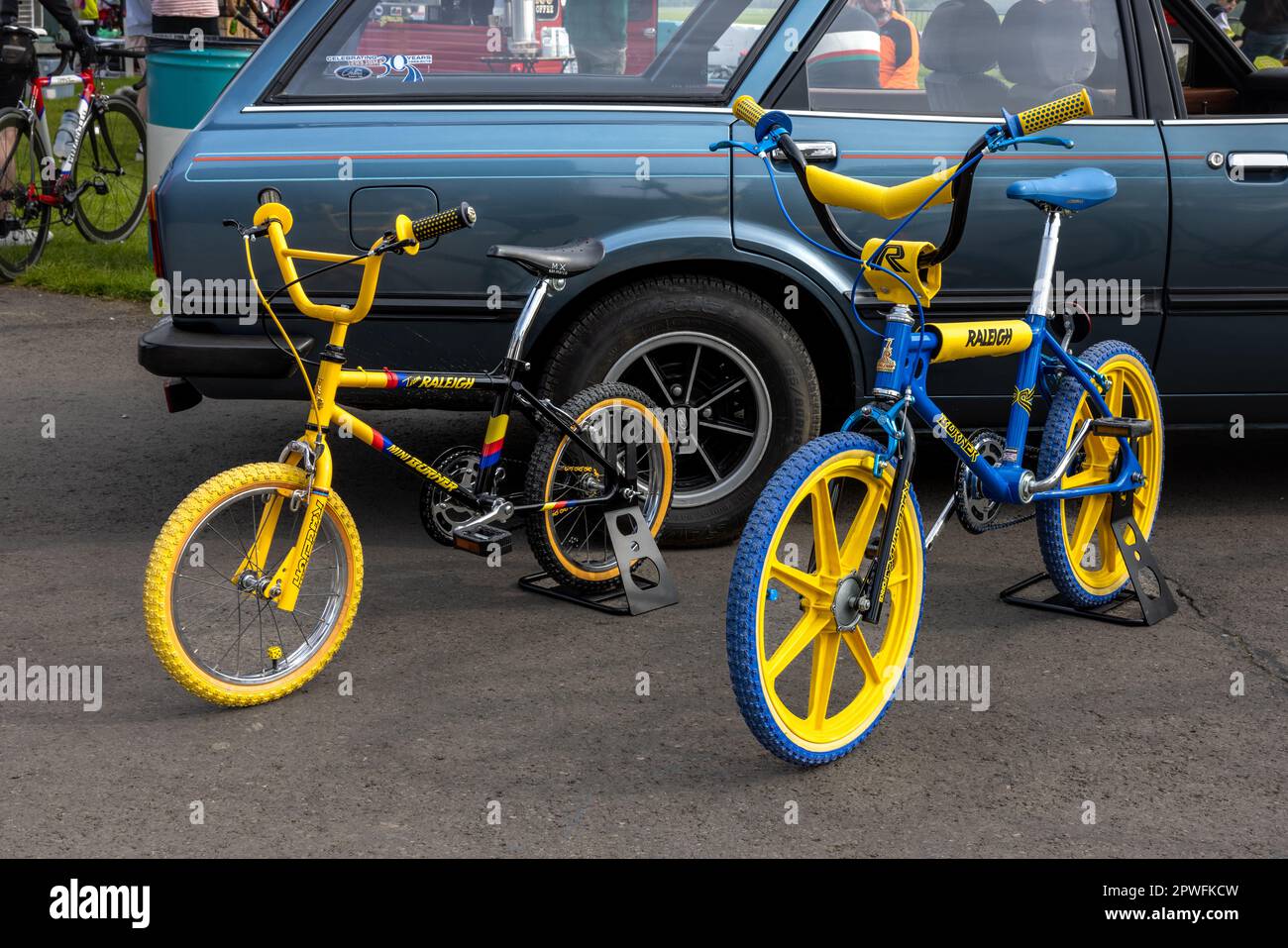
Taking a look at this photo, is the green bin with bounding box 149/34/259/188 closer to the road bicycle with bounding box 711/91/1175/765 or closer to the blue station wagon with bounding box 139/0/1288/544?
the blue station wagon with bounding box 139/0/1288/544

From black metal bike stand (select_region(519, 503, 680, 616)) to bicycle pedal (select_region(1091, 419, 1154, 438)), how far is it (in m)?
1.29

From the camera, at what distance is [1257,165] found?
16.2 ft

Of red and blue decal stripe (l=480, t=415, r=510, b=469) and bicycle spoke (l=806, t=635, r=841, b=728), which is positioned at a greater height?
red and blue decal stripe (l=480, t=415, r=510, b=469)

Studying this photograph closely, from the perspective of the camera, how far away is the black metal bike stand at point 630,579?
466 cm

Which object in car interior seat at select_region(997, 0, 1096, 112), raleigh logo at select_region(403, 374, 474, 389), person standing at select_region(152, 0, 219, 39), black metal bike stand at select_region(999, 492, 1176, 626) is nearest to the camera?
raleigh logo at select_region(403, 374, 474, 389)

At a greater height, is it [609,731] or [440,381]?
[440,381]

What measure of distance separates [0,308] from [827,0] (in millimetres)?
5389

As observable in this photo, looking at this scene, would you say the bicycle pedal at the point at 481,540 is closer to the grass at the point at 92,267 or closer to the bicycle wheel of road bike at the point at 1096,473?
the bicycle wheel of road bike at the point at 1096,473

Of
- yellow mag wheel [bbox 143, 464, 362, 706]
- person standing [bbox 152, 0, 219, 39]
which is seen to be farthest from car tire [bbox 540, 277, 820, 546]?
person standing [bbox 152, 0, 219, 39]

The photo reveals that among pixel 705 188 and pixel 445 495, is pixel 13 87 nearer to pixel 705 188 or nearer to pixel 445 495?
pixel 705 188

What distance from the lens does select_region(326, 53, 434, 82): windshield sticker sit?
489 cm

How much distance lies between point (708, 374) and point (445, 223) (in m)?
Result: 1.31

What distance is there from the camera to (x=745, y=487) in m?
5.07

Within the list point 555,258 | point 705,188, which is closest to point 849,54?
point 705,188
